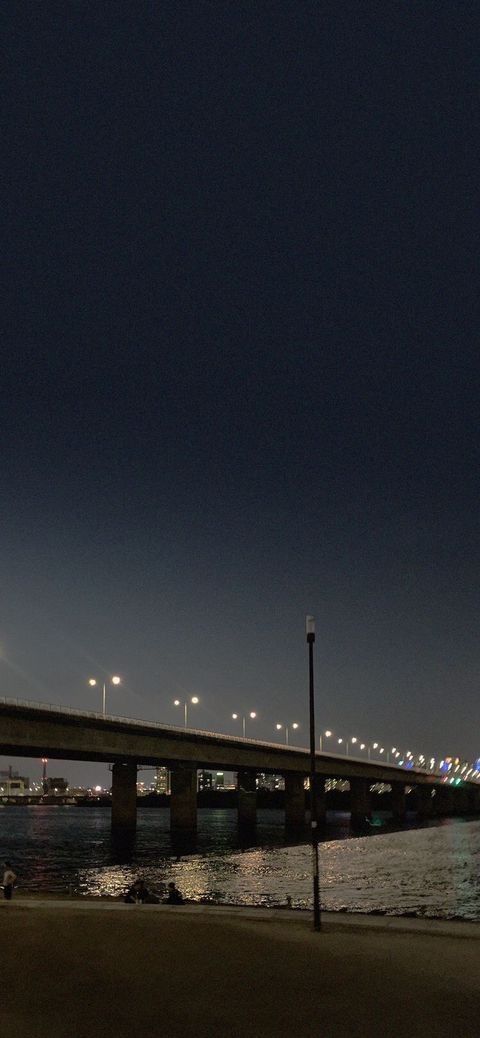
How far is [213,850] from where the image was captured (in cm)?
8706

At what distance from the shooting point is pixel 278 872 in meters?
61.3

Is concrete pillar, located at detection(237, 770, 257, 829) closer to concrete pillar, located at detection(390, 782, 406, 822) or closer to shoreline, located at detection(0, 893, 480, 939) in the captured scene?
concrete pillar, located at detection(390, 782, 406, 822)

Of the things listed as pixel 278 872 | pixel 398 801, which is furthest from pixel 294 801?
pixel 278 872

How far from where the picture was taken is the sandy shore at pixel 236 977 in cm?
1434

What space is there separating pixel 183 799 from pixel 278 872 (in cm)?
5552

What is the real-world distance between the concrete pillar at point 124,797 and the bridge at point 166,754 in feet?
0.41

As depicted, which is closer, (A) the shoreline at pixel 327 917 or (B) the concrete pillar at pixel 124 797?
(A) the shoreline at pixel 327 917

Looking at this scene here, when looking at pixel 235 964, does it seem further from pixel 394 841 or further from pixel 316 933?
pixel 394 841

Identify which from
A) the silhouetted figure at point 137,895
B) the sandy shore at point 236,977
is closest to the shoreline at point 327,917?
the sandy shore at point 236,977

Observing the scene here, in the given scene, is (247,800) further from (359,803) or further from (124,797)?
(124,797)

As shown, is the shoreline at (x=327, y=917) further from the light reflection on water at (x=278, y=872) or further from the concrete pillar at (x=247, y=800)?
the concrete pillar at (x=247, y=800)

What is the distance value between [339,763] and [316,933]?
133439 millimetres

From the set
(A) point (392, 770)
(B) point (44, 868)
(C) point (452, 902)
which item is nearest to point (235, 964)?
(C) point (452, 902)

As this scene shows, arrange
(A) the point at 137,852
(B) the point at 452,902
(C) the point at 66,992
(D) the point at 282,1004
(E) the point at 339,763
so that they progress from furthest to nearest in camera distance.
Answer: (E) the point at 339,763 → (A) the point at 137,852 → (B) the point at 452,902 → (C) the point at 66,992 → (D) the point at 282,1004
